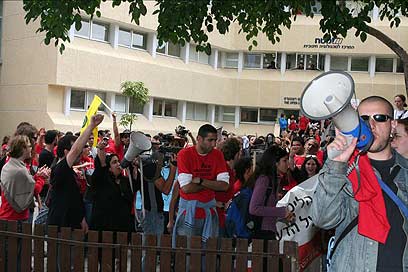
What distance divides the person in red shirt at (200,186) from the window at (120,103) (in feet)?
84.3

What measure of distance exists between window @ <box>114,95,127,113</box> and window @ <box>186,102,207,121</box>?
17.9ft

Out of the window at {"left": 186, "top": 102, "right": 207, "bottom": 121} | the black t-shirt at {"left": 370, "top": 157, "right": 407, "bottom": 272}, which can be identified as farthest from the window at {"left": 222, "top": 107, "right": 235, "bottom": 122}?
the black t-shirt at {"left": 370, "top": 157, "right": 407, "bottom": 272}

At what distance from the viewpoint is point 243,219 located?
730cm

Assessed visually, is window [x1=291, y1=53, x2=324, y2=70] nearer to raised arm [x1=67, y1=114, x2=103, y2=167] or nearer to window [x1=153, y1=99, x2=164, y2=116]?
window [x1=153, y1=99, x2=164, y2=116]

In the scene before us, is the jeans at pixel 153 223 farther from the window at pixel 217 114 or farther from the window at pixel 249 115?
the window at pixel 249 115

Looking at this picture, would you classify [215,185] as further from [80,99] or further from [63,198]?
[80,99]

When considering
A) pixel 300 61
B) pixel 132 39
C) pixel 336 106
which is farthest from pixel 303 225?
pixel 300 61

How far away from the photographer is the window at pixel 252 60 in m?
41.0

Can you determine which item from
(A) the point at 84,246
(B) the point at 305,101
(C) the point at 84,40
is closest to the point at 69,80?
(C) the point at 84,40

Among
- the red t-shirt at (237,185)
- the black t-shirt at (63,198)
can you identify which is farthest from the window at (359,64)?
the black t-shirt at (63,198)

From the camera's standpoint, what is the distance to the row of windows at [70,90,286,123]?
31266mm

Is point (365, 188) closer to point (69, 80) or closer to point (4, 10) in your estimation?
point (69, 80)

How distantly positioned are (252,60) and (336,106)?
38.1 meters

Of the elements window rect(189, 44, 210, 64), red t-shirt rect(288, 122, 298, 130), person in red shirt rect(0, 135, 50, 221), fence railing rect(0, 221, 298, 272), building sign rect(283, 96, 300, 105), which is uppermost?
window rect(189, 44, 210, 64)
